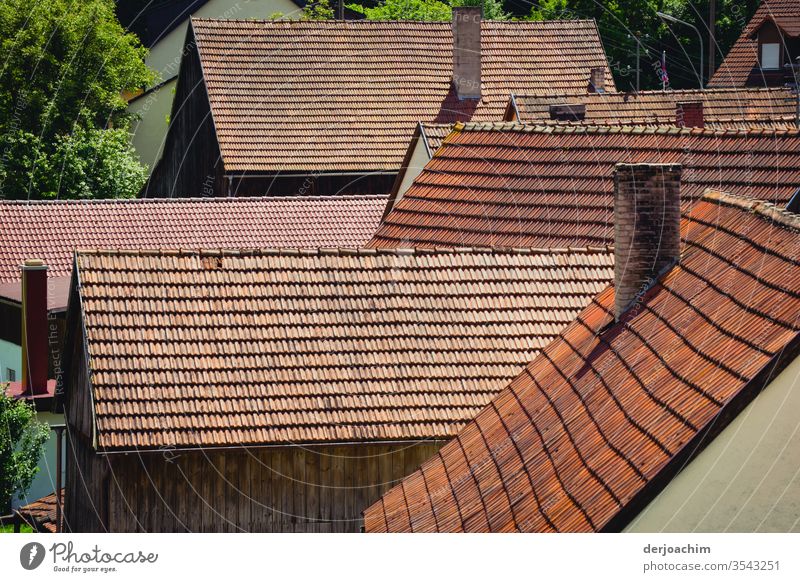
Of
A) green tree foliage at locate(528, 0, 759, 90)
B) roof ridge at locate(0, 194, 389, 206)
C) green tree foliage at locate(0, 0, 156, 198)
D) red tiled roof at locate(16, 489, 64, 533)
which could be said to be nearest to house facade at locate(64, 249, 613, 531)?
red tiled roof at locate(16, 489, 64, 533)

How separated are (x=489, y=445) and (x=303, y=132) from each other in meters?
23.3

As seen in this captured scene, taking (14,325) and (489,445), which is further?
(14,325)

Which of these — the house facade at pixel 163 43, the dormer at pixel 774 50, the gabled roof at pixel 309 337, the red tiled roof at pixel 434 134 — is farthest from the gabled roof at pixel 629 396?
the dormer at pixel 774 50

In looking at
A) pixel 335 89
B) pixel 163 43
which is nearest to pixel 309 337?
pixel 335 89

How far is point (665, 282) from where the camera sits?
12.3 meters

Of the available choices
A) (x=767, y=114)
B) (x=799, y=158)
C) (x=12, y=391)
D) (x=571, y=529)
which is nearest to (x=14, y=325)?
(x=12, y=391)

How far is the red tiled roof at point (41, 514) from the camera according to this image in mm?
20062

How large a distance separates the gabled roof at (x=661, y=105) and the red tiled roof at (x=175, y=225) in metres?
4.32

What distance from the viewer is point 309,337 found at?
15.2 metres

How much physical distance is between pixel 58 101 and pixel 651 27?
73.2 feet

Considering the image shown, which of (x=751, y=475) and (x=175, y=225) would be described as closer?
(x=751, y=475)

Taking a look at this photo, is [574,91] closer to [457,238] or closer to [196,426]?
[457,238]

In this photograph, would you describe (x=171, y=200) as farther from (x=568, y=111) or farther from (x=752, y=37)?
(x=752, y=37)

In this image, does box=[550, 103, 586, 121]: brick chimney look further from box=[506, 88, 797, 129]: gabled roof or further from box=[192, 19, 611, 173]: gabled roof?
box=[192, 19, 611, 173]: gabled roof
